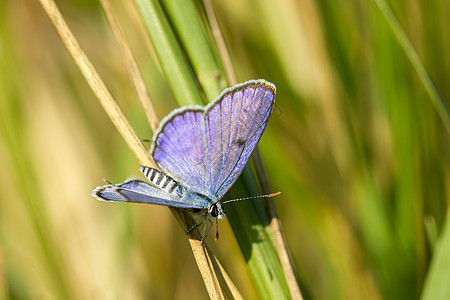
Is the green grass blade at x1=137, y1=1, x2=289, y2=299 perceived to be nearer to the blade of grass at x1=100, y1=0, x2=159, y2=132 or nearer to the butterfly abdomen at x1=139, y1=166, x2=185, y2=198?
the blade of grass at x1=100, y1=0, x2=159, y2=132

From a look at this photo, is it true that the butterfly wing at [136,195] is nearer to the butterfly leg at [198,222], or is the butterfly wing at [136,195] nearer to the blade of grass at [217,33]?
the butterfly leg at [198,222]

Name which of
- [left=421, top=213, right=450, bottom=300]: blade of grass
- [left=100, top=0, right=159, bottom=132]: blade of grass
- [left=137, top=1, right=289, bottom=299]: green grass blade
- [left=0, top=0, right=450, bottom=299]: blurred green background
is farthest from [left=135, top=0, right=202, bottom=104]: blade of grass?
[left=421, top=213, right=450, bottom=300]: blade of grass

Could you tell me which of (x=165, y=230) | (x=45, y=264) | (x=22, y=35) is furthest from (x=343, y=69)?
(x=22, y=35)

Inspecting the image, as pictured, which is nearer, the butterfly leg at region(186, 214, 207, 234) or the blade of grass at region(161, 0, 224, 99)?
the blade of grass at region(161, 0, 224, 99)

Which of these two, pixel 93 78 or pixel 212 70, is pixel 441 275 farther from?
pixel 93 78

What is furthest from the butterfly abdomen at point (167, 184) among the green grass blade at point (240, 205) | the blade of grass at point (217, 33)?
the blade of grass at point (217, 33)

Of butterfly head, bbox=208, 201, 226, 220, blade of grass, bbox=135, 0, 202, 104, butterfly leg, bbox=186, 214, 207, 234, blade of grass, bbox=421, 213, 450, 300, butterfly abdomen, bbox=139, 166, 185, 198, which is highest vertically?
blade of grass, bbox=135, 0, 202, 104

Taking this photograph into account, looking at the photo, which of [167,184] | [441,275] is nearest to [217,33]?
[167,184]
